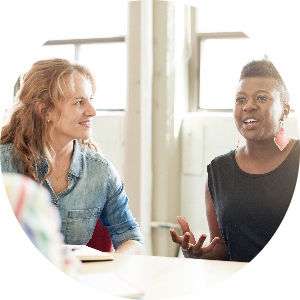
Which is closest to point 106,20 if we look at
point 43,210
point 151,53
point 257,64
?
point 151,53

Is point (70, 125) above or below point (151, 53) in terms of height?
below

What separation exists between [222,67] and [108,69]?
274 mm

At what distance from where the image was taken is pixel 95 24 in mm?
766

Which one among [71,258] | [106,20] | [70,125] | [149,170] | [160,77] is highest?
[106,20]

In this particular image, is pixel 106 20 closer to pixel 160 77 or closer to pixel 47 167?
pixel 160 77

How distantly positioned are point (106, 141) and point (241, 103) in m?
0.33

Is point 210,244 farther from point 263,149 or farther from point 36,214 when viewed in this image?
point 36,214

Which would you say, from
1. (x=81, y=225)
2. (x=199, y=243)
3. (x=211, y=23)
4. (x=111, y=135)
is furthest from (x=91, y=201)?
(x=211, y=23)

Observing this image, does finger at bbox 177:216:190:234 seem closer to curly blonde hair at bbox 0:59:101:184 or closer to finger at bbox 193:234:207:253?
finger at bbox 193:234:207:253

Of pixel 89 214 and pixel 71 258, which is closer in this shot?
pixel 71 258

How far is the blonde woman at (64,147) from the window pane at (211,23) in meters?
0.29

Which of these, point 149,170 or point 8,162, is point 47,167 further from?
point 149,170

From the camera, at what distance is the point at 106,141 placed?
2.60 feet

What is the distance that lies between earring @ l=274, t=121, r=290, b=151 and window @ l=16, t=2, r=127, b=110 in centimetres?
37
